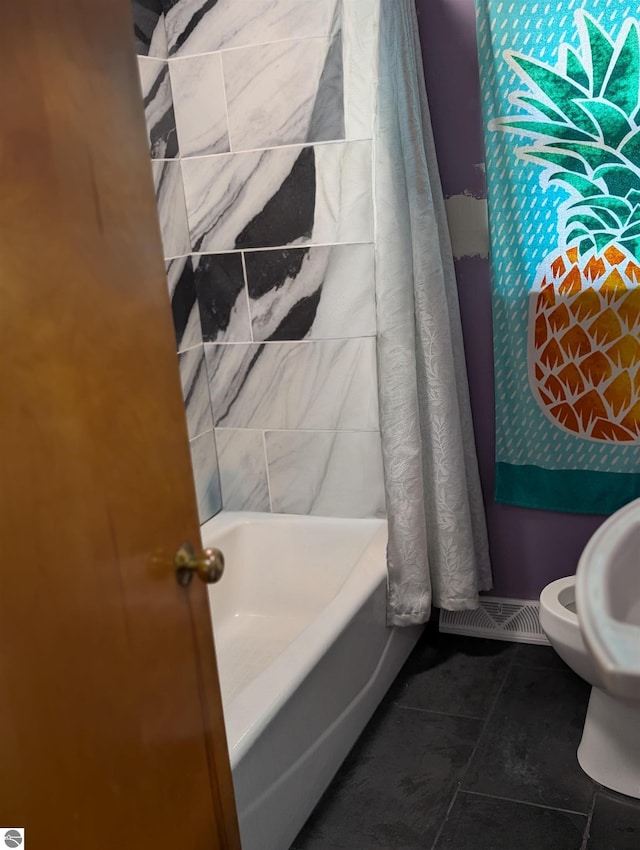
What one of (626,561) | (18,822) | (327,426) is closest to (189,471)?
(18,822)

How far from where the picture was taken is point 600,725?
2.04 m

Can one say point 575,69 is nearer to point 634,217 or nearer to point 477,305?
point 634,217

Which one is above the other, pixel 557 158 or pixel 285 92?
pixel 285 92

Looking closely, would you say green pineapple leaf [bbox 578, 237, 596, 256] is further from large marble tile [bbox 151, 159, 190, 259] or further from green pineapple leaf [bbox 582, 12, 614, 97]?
large marble tile [bbox 151, 159, 190, 259]

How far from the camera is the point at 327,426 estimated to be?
2682mm

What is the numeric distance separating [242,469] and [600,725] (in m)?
1.35

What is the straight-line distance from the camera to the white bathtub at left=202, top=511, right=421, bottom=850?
A: 175cm

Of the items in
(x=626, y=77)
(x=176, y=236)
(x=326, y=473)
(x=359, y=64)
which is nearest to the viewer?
(x=626, y=77)

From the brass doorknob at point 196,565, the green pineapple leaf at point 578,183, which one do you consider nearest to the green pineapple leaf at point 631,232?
the green pineapple leaf at point 578,183

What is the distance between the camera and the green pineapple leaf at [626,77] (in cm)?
213

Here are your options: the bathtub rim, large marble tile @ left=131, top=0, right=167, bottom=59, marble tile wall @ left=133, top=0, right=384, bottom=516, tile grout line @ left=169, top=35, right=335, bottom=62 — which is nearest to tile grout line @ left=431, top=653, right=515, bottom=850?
the bathtub rim

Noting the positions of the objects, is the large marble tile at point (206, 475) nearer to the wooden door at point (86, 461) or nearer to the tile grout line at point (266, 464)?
the tile grout line at point (266, 464)

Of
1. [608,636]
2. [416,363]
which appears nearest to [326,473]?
[416,363]

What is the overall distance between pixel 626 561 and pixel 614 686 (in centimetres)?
65
